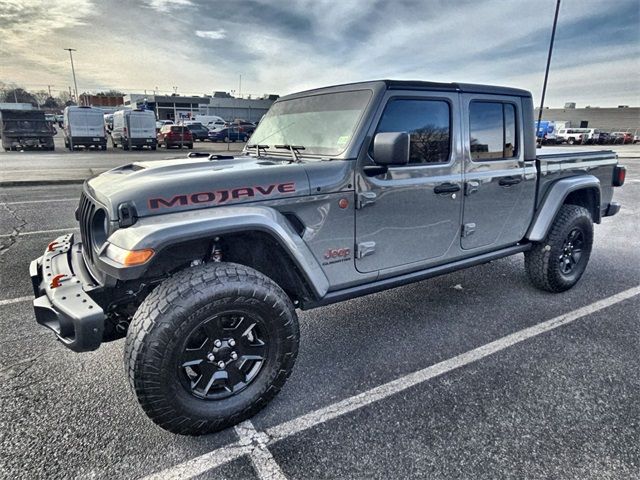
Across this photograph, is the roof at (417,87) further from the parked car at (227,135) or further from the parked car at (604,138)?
the parked car at (604,138)

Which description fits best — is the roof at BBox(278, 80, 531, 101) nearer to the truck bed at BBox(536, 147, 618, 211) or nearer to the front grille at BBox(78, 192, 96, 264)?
the truck bed at BBox(536, 147, 618, 211)

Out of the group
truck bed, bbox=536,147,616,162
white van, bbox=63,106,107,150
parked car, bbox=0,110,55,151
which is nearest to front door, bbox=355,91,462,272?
truck bed, bbox=536,147,616,162

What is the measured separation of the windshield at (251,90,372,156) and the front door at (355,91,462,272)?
0.19m

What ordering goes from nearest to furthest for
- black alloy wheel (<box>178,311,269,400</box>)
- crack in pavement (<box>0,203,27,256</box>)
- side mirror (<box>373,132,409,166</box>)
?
black alloy wheel (<box>178,311,269,400</box>) < side mirror (<box>373,132,409,166</box>) < crack in pavement (<box>0,203,27,256</box>)

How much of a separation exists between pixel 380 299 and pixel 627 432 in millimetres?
2169

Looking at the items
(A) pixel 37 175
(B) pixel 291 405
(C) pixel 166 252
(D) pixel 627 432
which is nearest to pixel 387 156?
(C) pixel 166 252

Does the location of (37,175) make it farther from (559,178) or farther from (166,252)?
(559,178)

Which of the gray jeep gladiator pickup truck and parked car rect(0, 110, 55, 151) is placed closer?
the gray jeep gladiator pickup truck

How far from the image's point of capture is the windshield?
2.89m

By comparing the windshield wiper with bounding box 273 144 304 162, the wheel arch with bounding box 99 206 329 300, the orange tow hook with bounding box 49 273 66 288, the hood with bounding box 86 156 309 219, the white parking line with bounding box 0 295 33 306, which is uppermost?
the windshield wiper with bounding box 273 144 304 162

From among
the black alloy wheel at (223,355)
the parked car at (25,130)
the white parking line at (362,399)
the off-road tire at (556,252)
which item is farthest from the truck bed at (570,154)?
the parked car at (25,130)

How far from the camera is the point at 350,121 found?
114 inches

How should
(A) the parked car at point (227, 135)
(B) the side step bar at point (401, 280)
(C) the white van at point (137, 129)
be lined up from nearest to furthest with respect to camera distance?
(B) the side step bar at point (401, 280), (C) the white van at point (137, 129), (A) the parked car at point (227, 135)

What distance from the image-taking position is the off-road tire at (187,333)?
2043 mm
